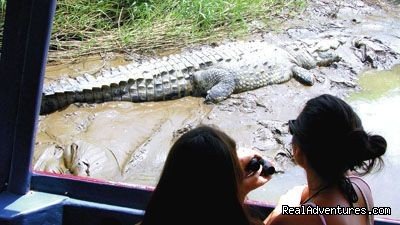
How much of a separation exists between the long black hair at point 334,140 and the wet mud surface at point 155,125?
2.36 meters

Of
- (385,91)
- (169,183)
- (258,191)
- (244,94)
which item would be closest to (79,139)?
(258,191)

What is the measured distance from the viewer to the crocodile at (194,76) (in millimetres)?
5141

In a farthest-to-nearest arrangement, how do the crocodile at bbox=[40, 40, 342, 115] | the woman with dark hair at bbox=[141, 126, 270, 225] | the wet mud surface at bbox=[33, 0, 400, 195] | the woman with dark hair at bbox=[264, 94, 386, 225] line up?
the crocodile at bbox=[40, 40, 342, 115], the wet mud surface at bbox=[33, 0, 400, 195], the woman with dark hair at bbox=[264, 94, 386, 225], the woman with dark hair at bbox=[141, 126, 270, 225]

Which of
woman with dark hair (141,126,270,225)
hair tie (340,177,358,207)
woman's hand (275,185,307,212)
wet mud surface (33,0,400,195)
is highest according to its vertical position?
woman with dark hair (141,126,270,225)

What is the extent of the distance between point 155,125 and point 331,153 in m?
3.18

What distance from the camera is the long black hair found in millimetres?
1889

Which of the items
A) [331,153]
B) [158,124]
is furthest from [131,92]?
[331,153]

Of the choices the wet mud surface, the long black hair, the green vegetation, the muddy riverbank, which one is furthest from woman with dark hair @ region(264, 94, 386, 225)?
the green vegetation

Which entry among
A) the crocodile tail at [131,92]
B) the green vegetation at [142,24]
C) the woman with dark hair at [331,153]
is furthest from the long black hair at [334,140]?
the green vegetation at [142,24]

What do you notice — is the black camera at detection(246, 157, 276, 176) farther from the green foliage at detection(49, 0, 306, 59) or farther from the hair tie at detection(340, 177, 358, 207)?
the green foliage at detection(49, 0, 306, 59)

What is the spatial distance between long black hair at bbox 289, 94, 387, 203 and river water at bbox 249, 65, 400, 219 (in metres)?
1.78

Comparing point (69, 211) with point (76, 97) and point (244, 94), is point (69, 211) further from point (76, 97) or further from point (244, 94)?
point (244, 94)

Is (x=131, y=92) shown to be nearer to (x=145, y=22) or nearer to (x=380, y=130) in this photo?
(x=145, y=22)

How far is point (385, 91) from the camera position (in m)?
6.12
